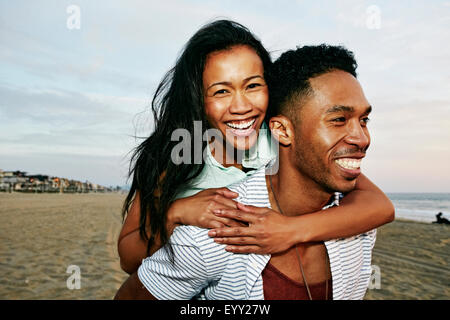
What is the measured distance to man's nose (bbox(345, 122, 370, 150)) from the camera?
7.28 feet

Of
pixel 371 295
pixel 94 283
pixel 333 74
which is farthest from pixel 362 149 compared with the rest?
pixel 94 283

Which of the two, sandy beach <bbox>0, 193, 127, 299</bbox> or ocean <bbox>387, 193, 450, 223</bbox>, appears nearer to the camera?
sandy beach <bbox>0, 193, 127, 299</bbox>

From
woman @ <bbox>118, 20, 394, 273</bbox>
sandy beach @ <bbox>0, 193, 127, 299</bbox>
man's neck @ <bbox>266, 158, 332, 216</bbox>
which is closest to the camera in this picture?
man's neck @ <bbox>266, 158, 332, 216</bbox>

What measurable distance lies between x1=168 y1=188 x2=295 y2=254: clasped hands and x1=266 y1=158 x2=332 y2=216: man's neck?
198 millimetres

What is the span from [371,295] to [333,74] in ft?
19.3

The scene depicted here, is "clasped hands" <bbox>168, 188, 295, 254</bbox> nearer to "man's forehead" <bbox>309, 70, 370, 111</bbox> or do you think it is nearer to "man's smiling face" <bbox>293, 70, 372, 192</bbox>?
"man's smiling face" <bbox>293, 70, 372, 192</bbox>

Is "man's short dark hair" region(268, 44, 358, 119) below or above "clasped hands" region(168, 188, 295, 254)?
above

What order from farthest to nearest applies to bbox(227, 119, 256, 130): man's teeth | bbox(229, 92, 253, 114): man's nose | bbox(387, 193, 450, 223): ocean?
bbox(387, 193, 450, 223): ocean
bbox(227, 119, 256, 130): man's teeth
bbox(229, 92, 253, 114): man's nose

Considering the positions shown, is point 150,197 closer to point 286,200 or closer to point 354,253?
point 286,200

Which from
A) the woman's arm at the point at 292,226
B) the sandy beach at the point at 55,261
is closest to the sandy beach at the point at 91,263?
A: the sandy beach at the point at 55,261

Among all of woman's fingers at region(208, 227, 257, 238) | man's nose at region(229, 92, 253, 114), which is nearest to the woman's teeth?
man's nose at region(229, 92, 253, 114)

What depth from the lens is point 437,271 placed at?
29.1 feet

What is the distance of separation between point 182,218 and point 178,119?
116cm

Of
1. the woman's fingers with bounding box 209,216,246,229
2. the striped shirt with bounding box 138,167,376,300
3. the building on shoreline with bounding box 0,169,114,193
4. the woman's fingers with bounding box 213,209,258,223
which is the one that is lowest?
the building on shoreline with bounding box 0,169,114,193
